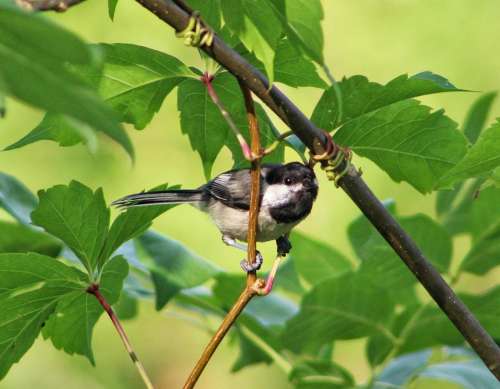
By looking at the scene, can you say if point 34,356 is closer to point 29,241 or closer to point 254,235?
point 29,241

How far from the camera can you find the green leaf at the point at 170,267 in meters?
1.53

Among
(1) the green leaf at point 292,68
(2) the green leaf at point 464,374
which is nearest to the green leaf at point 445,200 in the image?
(2) the green leaf at point 464,374

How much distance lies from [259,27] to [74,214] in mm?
479

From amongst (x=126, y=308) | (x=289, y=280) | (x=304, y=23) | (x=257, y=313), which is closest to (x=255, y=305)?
(x=257, y=313)

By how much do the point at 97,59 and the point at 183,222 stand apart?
10.2 ft

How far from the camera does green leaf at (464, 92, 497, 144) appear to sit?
171cm

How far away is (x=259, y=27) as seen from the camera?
965 mm

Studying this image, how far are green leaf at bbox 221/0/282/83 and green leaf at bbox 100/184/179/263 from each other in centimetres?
41

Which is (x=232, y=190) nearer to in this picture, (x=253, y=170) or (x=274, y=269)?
(x=274, y=269)

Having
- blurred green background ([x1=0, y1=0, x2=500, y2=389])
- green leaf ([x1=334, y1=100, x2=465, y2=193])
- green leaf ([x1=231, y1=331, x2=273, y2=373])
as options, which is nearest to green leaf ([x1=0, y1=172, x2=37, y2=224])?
green leaf ([x1=231, y1=331, x2=273, y2=373])

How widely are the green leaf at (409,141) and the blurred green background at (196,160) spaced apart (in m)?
1.78

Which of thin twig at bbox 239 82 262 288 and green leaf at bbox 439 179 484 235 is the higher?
green leaf at bbox 439 179 484 235

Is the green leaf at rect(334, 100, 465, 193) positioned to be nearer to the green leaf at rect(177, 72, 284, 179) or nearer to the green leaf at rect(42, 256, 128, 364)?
the green leaf at rect(177, 72, 284, 179)

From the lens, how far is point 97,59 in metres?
0.67
